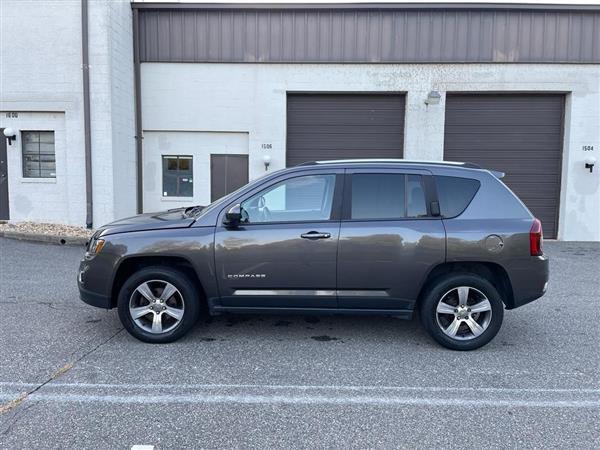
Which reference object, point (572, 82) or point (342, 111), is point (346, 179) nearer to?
point (342, 111)

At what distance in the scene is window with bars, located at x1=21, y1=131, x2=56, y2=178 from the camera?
11.1 metres

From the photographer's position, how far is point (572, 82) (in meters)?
11.4

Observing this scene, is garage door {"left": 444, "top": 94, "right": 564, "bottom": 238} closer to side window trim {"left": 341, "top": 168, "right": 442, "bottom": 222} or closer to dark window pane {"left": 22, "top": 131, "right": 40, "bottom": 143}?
side window trim {"left": 341, "top": 168, "right": 442, "bottom": 222}

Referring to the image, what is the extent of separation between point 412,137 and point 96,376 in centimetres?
1003

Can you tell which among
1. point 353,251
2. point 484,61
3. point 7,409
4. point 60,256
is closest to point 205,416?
point 7,409

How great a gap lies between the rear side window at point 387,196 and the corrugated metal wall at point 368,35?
323 inches

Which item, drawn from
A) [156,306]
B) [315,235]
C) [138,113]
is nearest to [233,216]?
[315,235]

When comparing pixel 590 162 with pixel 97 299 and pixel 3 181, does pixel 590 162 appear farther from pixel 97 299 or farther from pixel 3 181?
pixel 3 181

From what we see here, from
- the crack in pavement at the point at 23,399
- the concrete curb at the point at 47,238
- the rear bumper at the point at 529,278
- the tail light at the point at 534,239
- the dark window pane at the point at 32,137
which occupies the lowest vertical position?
the crack in pavement at the point at 23,399

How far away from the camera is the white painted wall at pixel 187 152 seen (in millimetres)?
12109

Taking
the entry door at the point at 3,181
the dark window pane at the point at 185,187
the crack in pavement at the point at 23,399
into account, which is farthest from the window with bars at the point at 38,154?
the crack in pavement at the point at 23,399

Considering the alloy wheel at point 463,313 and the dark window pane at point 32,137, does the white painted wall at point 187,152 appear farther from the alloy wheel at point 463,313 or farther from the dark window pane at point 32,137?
the alloy wheel at point 463,313

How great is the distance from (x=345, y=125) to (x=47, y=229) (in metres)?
8.04

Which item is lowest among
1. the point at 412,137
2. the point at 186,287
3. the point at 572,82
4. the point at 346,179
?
the point at 186,287
